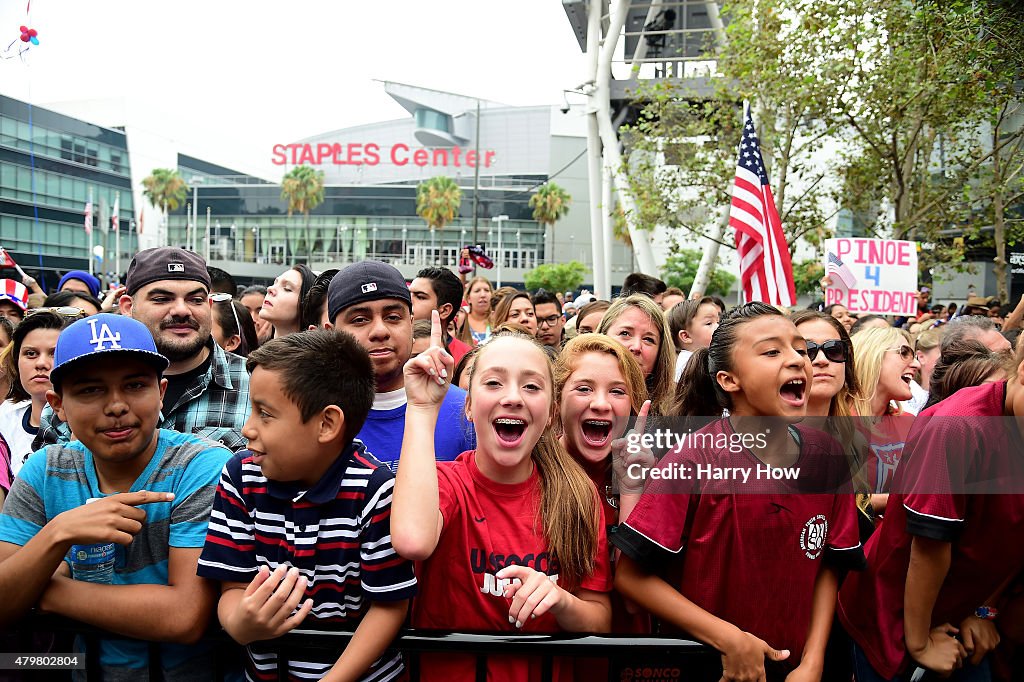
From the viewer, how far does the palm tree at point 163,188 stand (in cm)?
6981

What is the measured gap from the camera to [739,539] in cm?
236

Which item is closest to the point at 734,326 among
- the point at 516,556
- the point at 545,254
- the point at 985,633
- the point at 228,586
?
the point at 516,556

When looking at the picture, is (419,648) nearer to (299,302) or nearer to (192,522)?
(192,522)

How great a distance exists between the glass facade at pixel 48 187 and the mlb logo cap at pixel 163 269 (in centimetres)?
5240

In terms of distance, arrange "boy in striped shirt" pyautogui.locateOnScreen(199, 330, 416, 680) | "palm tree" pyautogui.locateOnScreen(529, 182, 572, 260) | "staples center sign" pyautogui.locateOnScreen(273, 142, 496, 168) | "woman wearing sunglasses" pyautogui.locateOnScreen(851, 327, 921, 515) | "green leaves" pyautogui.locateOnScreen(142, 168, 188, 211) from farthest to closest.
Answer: "staples center sign" pyautogui.locateOnScreen(273, 142, 496, 168)
"green leaves" pyautogui.locateOnScreen(142, 168, 188, 211)
"palm tree" pyautogui.locateOnScreen(529, 182, 572, 260)
"woman wearing sunglasses" pyautogui.locateOnScreen(851, 327, 921, 515)
"boy in striped shirt" pyautogui.locateOnScreen(199, 330, 416, 680)

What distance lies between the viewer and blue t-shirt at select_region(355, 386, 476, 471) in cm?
314

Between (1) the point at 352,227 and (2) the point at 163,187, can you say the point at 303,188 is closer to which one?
(1) the point at 352,227

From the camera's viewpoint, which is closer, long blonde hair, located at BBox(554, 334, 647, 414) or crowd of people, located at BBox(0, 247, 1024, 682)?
crowd of people, located at BBox(0, 247, 1024, 682)

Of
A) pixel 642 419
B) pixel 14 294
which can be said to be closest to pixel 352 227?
pixel 14 294

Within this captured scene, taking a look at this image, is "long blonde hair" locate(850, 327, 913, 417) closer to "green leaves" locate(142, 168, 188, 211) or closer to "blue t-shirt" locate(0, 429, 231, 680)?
"blue t-shirt" locate(0, 429, 231, 680)

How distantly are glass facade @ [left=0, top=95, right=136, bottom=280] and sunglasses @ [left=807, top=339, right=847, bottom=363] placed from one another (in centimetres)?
5428

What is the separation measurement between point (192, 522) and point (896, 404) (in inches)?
159

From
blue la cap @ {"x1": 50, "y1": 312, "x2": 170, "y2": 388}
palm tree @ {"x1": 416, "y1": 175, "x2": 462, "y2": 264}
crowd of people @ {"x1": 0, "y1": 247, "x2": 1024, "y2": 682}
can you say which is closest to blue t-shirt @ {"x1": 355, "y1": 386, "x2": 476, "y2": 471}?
crowd of people @ {"x1": 0, "y1": 247, "x2": 1024, "y2": 682}

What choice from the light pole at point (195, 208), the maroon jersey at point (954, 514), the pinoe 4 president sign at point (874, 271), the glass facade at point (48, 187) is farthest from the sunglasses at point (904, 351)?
the light pole at point (195, 208)
